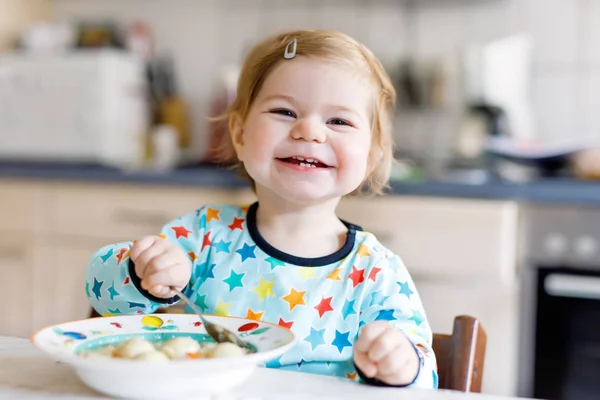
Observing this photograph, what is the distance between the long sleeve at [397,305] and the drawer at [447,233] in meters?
1.12

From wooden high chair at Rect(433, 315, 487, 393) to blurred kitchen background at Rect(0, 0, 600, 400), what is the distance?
1.16m

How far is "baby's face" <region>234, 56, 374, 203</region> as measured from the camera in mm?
907

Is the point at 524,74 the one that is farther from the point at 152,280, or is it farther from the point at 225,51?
the point at 152,280

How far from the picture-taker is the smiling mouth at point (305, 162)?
914 mm

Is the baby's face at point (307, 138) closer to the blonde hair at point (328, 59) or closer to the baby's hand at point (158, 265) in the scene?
the blonde hair at point (328, 59)

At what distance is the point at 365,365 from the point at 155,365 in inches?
8.3

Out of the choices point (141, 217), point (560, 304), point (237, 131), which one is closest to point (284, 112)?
point (237, 131)

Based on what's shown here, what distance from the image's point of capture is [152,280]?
0.79m

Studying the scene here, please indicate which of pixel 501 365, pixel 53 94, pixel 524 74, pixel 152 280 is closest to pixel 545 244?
pixel 501 365

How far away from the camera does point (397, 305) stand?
86 centimetres

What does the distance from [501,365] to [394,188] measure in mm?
536

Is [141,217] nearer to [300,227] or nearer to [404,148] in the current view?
[404,148]

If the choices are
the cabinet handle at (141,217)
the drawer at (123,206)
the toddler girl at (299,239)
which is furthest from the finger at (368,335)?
the cabinet handle at (141,217)

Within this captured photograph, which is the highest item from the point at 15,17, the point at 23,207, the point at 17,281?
the point at 15,17
